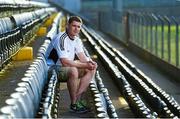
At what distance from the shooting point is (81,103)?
6.57 metres

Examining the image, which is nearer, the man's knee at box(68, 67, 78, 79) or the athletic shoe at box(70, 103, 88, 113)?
the athletic shoe at box(70, 103, 88, 113)

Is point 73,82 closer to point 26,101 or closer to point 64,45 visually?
point 64,45

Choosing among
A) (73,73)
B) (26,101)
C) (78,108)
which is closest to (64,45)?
(73,73)

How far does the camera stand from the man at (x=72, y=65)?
6.58 metres

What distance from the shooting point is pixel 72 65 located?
6.77m

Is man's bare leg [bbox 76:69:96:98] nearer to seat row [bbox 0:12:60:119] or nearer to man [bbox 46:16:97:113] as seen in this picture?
man [bbox 46:16:97:113]

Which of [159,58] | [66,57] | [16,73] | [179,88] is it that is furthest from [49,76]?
[159,58]

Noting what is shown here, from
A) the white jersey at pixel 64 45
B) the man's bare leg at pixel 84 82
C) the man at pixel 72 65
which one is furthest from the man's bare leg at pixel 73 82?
the white jersey at pixel 64 45

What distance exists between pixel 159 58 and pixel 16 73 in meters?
7.35

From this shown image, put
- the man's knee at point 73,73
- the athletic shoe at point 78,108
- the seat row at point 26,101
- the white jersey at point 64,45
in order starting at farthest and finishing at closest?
the white jersey at point 64,45 < the man's knee at point 73,73 < the athletic shoe at point 78,108 < the seat row at point 26,101

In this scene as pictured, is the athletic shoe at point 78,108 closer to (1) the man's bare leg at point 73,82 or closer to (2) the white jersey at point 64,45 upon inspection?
(1) the man's bare leg at point 73,82

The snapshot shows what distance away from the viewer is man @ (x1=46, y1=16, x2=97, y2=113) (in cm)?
658

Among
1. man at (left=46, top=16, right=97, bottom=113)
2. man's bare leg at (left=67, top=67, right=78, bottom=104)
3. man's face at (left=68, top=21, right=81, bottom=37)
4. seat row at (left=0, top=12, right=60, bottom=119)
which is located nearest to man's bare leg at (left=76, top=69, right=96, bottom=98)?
man at (left=46, top=16, right=97, bottom=113)

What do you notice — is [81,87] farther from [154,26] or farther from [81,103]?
[154,26]
